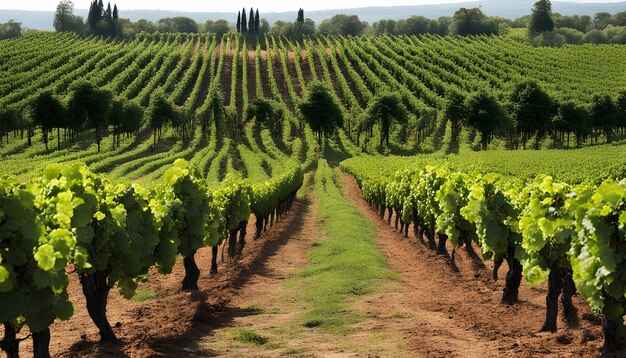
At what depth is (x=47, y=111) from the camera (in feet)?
305

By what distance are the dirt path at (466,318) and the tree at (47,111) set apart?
7182 cm

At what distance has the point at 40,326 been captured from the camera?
47.6 ft

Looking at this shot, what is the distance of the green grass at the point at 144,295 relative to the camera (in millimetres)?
26141

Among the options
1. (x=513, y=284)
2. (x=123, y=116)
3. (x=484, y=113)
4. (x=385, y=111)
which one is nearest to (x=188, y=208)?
(x=513, y=284)

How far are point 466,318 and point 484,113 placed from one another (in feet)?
257

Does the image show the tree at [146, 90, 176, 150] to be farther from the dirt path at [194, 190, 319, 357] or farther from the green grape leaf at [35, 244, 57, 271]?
the green grape leaf at [35, 244, 57, 271]

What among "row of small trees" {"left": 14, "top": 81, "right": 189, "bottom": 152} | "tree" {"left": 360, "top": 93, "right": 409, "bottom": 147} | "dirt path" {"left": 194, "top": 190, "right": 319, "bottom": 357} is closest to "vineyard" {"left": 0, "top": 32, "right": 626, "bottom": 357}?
"dirt path" {"left": 194, "top": 190, "right": 319, "bottom": 357}

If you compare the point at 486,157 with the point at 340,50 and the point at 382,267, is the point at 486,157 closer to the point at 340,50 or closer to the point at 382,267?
the point at 382,267

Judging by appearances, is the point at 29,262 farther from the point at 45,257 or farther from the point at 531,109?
the point at 531,109

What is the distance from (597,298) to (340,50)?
561ft

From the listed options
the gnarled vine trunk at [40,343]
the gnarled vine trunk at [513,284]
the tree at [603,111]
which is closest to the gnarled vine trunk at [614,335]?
the gnarled vine trunk at [513,284]

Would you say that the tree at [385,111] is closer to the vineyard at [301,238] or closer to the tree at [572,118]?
the vineyard at [301,238]

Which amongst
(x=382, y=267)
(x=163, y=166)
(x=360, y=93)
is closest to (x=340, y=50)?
(x=360, y=93)

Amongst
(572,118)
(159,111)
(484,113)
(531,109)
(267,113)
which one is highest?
(531,109)
